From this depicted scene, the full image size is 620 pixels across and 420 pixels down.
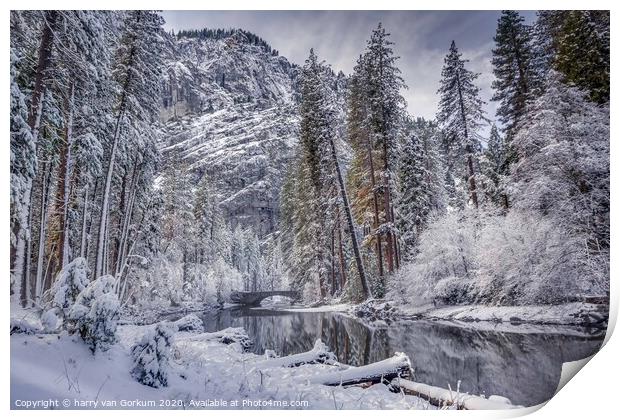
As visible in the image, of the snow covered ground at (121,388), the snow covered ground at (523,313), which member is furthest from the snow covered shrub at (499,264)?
the snow covered ground at (121,388)

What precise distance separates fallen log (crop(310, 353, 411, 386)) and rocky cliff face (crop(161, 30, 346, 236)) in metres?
4.22

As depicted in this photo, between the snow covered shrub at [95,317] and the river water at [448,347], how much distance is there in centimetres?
403

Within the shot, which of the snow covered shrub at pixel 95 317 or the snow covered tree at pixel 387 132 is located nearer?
the snow covered shrub at pixel 95 317

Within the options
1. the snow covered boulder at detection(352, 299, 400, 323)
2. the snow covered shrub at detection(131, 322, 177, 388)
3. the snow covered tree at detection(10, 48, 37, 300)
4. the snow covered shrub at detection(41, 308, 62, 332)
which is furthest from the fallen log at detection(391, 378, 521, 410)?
the snow covered boulder at detection(352, 299, 400, 323)

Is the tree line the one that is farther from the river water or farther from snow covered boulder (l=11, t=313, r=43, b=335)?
snow covered boulder (l=11, t=313, r=43, b=335)

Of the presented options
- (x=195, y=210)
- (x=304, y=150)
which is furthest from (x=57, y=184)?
(x=304, y=150)

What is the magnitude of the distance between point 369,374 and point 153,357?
3308 millimetres

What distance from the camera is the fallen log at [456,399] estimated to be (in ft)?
16.9

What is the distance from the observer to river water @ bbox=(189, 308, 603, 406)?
6387mm

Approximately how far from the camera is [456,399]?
521 cm

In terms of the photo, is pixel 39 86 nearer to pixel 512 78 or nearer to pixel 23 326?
pixel 23 326

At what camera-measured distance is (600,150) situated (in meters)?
6.48

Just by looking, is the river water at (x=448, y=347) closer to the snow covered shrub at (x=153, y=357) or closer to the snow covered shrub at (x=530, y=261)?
the snow covered shrub at (x=530, y=261)
